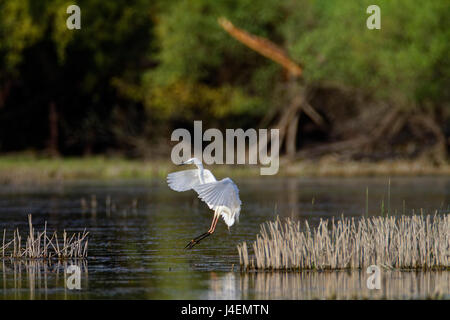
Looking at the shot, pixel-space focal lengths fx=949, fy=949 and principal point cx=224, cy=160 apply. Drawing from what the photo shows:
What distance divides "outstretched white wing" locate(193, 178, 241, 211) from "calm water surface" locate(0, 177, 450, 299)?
97 cm

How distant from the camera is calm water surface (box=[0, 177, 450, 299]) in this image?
1252 cm

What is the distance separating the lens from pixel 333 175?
37.0m

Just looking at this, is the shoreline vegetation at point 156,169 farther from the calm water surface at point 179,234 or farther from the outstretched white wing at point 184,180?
the outstretched white wing at point 184,180

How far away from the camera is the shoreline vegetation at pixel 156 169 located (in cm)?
3625

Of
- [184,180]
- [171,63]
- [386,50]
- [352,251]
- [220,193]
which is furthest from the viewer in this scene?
[171,63]

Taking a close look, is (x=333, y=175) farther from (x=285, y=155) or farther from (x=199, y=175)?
(x=199, y=175)

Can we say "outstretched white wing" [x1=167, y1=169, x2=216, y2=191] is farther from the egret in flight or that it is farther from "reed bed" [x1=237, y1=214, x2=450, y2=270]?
"reed bed" [x1=237, y1=214, x2=450, y2=270]

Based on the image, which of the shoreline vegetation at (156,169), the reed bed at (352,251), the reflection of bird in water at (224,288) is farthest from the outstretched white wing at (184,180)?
the shoreline vegetation at (156,169)

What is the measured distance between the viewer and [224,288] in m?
12.6

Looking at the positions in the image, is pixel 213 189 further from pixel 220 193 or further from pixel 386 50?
pixel 386 50

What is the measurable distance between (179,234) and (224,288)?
21.2 ft

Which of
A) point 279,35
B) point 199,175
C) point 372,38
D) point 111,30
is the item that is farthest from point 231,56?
point 199,175

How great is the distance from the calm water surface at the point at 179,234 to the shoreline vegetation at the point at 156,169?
2145mm

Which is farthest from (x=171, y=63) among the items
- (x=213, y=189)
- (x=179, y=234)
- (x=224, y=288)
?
(x=224, y=288)
